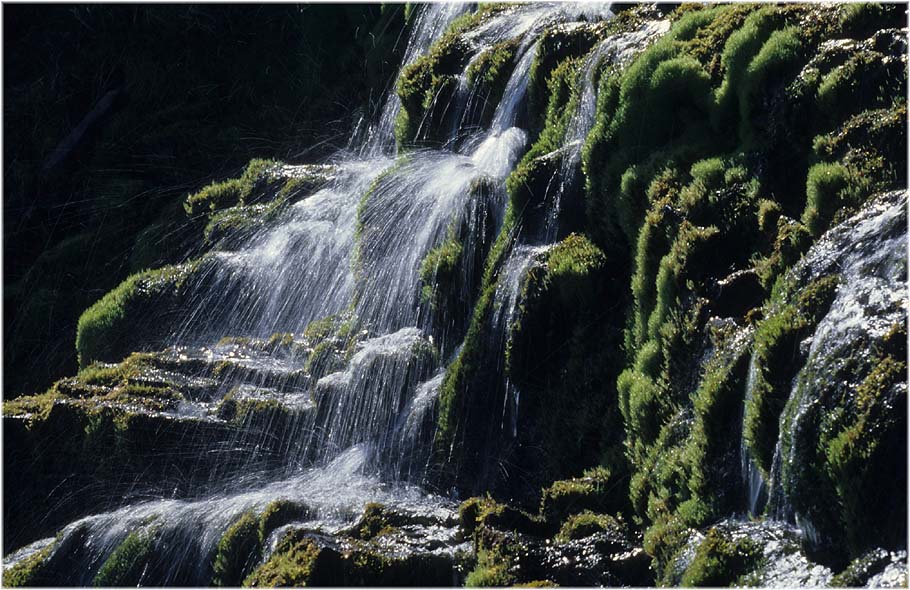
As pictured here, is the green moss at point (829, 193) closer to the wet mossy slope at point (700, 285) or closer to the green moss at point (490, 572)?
the wet mossy slope at point (700, 285)

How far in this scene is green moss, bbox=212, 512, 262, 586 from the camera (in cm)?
871

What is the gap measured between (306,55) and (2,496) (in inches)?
418

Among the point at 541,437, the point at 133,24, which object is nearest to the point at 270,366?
the point at 541,437

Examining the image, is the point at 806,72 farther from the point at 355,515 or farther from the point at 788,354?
the point at 355,515

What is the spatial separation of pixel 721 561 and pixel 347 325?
6017mm

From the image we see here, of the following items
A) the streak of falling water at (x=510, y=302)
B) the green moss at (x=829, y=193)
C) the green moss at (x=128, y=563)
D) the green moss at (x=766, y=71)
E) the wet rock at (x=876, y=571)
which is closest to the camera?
the wet rock at (x=876, y=571)

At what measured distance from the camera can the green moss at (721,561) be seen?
6309 mm

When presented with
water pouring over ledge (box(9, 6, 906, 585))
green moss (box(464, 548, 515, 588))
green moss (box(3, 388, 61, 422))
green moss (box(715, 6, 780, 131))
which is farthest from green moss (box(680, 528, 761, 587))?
green moss (box(3, 388, 61, 422))

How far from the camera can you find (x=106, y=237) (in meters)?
17.8

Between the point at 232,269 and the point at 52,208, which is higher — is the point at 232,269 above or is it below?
above

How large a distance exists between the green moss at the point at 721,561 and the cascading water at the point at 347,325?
9.98 feet

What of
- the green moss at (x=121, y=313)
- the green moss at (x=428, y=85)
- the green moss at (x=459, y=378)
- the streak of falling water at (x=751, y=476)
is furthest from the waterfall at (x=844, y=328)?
the green moss at (x=121, y=313)

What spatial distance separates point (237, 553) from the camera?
8805 millimetres

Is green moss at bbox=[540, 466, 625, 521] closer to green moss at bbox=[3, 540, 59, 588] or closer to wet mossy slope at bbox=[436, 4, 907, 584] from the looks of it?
wet mossy slope at bbox=[436, 4, 907, 584]
